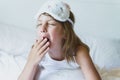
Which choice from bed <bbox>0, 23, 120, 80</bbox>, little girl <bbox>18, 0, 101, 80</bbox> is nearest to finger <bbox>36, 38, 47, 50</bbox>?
little girl <bbox>18, 0, 101, 80</bbox>

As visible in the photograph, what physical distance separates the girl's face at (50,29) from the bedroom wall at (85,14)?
24.9 inches

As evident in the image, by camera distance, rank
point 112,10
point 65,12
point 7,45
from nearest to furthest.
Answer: point 65,12 → point 7,45 → point 112,10

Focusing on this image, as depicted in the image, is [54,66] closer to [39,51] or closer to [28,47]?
[39,51]

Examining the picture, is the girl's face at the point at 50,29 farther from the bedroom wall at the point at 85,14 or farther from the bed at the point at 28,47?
the bedroom wall at the point at 85,14

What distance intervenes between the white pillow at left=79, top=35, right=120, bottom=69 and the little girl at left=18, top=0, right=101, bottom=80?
1.20ft

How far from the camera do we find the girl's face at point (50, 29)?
1.04 m

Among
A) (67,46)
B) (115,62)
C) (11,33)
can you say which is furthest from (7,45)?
(115,62)

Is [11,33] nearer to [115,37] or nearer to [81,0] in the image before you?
[81,0]

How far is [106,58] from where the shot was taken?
1.48 meters

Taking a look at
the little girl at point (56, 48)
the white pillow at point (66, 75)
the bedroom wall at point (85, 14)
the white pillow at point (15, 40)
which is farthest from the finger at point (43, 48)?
the bedroom wall at point (85, 14)

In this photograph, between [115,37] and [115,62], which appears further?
[115,37]

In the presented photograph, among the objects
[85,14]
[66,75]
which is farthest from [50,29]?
[85,14]

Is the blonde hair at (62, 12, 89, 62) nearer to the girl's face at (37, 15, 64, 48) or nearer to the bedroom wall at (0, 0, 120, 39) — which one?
the girl's face at (37, 15, 64, 48)

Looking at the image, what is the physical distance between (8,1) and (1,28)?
230 millimetres
